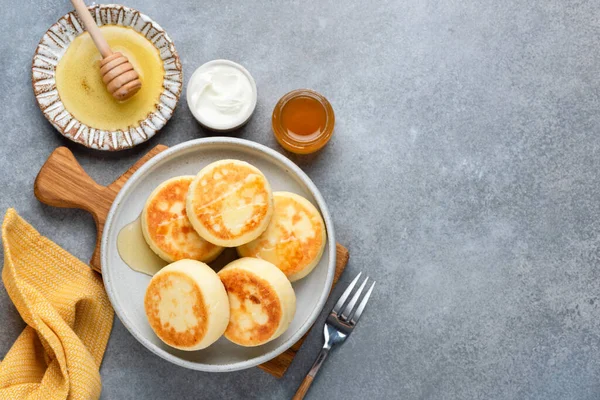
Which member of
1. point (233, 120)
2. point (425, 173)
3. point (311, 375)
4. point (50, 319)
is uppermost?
point (233, 120)

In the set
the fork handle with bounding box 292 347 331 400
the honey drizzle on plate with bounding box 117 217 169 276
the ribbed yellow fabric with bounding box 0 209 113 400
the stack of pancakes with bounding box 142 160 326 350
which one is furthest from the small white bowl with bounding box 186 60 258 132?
the fork handle with bounding box 292 347 331 400

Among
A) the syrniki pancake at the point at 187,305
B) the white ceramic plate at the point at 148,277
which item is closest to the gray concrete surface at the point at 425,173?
the white ceramic plate at the point at 148,277

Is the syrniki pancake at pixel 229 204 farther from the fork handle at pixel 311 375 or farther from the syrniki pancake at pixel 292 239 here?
the fork handle at pixel 311 375

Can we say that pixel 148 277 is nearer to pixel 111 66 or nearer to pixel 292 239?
pixel 292 239

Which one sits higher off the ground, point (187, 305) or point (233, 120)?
point (233, 120)

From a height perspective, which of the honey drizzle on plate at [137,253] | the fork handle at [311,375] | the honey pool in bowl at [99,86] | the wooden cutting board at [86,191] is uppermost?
the honey pool in bowl at [99,86]

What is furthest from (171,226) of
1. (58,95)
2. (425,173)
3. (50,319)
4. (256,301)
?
(425,173)
